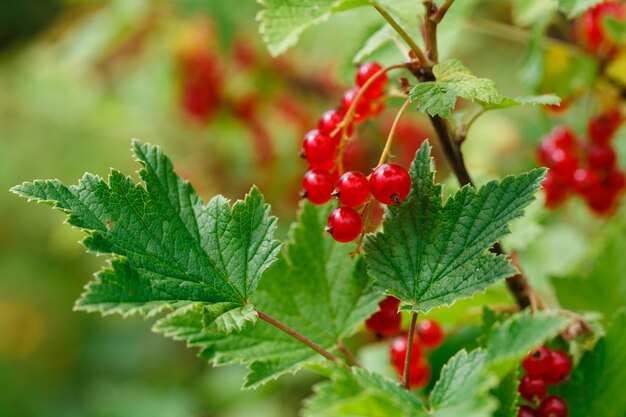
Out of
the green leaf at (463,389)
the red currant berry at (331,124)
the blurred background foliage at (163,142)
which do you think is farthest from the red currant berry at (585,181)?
the green leaf at (463,389)

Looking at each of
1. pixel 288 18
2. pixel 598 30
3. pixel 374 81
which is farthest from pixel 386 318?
pixel 598 30

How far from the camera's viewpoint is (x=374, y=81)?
1.04m

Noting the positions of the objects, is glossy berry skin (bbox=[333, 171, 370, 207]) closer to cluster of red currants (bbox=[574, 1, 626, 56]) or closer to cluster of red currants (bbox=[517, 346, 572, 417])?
cluster of red currants (bbox=[517, 346, 572, 417])

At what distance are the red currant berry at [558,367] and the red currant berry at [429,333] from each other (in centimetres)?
28

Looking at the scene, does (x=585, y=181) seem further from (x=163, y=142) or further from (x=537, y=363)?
(x=163, y=142)

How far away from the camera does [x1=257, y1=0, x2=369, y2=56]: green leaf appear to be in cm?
94

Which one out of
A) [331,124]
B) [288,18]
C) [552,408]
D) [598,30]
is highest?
[598,30]

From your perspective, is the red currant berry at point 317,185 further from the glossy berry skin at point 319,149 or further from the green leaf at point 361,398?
the green leaf at point 361,398

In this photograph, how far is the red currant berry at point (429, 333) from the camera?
125cm

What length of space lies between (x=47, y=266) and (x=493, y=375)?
3.84 metres

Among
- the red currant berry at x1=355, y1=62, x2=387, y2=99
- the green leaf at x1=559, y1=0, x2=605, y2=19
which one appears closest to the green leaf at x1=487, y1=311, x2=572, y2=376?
the red currant berry at x1=355, y1=62, x2=387, y2=99

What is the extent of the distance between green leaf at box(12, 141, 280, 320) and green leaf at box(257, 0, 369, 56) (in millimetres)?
215

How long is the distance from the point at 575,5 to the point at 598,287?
58 cm

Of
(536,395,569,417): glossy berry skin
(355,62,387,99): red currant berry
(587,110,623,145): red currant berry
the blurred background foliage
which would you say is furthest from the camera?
the blurred background foliage
